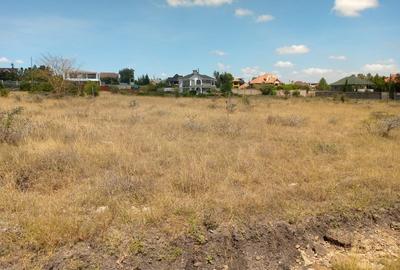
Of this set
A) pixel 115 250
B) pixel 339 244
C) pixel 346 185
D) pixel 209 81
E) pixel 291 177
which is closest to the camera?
pixel 115 250

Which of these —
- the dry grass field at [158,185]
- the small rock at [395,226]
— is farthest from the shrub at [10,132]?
the small rock at [395,226]

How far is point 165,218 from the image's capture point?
168 inches

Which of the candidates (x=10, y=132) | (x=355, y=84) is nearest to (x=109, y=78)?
(x=355, y=84)

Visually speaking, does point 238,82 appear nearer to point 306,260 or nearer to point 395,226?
point 395,226

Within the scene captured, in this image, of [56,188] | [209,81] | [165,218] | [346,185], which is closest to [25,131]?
[56,188]

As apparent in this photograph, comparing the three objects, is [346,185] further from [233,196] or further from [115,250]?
[115,250]

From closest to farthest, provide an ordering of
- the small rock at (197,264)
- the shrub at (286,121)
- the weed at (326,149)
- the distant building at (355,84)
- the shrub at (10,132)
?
the small rock at (197,264), the shrub at (10,132), the weed at (326,149), the shrub at (286,121), the distant building at (355,84)

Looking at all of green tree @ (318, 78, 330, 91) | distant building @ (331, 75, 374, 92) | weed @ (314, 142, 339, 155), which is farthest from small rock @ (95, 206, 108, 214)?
green tree @ (318, 78, 330, 91)

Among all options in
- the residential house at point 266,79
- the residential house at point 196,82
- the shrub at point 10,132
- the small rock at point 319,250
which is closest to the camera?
the small rock at point 319,250

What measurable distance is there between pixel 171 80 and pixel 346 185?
311 feet

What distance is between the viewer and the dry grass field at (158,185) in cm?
385

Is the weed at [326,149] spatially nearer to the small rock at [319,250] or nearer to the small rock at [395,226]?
the small rock at [395,226]

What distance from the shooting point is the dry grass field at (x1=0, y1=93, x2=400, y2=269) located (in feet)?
12.6

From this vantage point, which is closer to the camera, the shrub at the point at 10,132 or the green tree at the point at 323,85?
the shrub at the point at 10,132
